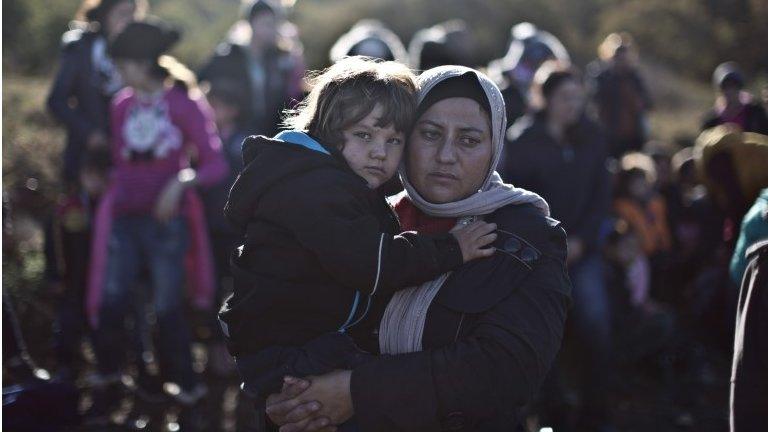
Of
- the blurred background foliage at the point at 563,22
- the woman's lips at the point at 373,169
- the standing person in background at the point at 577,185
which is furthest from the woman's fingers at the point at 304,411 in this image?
the blurred background foliage at the point at 563,22

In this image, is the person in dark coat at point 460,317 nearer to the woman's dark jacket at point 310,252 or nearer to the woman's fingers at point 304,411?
the woman's fingers at point 304,411

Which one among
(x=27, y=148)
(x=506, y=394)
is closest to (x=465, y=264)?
(x=506, y=394)

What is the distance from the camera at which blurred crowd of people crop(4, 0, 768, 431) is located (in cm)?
592

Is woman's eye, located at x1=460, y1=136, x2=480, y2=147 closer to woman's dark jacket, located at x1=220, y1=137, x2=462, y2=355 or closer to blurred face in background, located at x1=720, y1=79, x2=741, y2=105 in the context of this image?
woman's dark jacket, located at x1=220, y1=137, x2=462, y2=355

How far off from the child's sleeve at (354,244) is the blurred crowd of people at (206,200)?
213cm

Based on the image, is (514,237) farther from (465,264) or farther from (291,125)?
(291,125)

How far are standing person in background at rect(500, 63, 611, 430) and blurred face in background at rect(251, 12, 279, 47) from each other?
2.08m

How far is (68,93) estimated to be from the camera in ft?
21.7

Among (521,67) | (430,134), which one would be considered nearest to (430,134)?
(430,134)

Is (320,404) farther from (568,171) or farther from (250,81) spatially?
(250,81)

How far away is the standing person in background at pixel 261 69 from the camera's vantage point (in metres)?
7.19

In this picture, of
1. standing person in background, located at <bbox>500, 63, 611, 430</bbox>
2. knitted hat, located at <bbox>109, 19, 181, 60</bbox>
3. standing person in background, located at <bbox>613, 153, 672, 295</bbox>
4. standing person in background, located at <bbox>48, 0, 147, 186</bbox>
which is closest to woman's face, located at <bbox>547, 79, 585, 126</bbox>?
standing person in background, located at <bbox>500, 63, 611, 430</bbox>

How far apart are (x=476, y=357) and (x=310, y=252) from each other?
54 cm

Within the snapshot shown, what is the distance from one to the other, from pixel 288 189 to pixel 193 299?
394 centimetres
